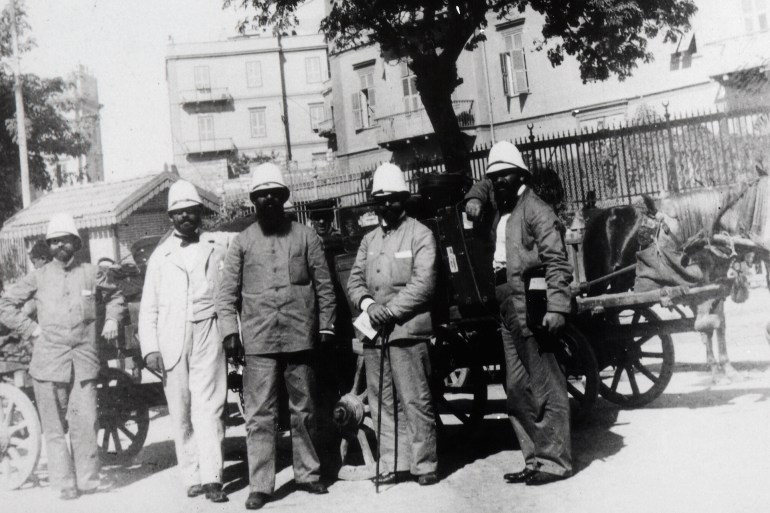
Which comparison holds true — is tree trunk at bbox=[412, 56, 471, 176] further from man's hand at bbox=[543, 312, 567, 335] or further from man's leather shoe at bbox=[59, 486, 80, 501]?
man's leather shoe at bbox=[59, 486, 80, 501]

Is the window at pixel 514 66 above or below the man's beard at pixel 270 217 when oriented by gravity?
above

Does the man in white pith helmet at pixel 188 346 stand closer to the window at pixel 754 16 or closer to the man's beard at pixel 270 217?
the man's beard at pixel 270 217

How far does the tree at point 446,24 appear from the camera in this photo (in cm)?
1135

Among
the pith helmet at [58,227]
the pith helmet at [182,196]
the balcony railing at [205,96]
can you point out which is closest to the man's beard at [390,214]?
the pith helmet at [182,196]

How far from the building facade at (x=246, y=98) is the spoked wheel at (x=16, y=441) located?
36.4 m

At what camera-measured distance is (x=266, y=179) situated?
5148mm

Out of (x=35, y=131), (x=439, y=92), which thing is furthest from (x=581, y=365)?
(x=35, y=131)

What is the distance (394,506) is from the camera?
4527mm

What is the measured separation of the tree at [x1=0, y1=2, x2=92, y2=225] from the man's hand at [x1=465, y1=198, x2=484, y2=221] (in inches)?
264

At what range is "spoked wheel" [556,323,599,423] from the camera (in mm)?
6027

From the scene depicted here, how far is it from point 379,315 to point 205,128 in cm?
4406

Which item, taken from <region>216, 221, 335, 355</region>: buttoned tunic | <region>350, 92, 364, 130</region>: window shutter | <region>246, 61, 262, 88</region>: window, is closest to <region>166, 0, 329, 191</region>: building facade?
<region>246, 61, 262, 88</region>: window

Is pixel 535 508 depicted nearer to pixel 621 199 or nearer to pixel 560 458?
pixel 560 458

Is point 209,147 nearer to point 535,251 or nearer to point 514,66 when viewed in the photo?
point 514,66
